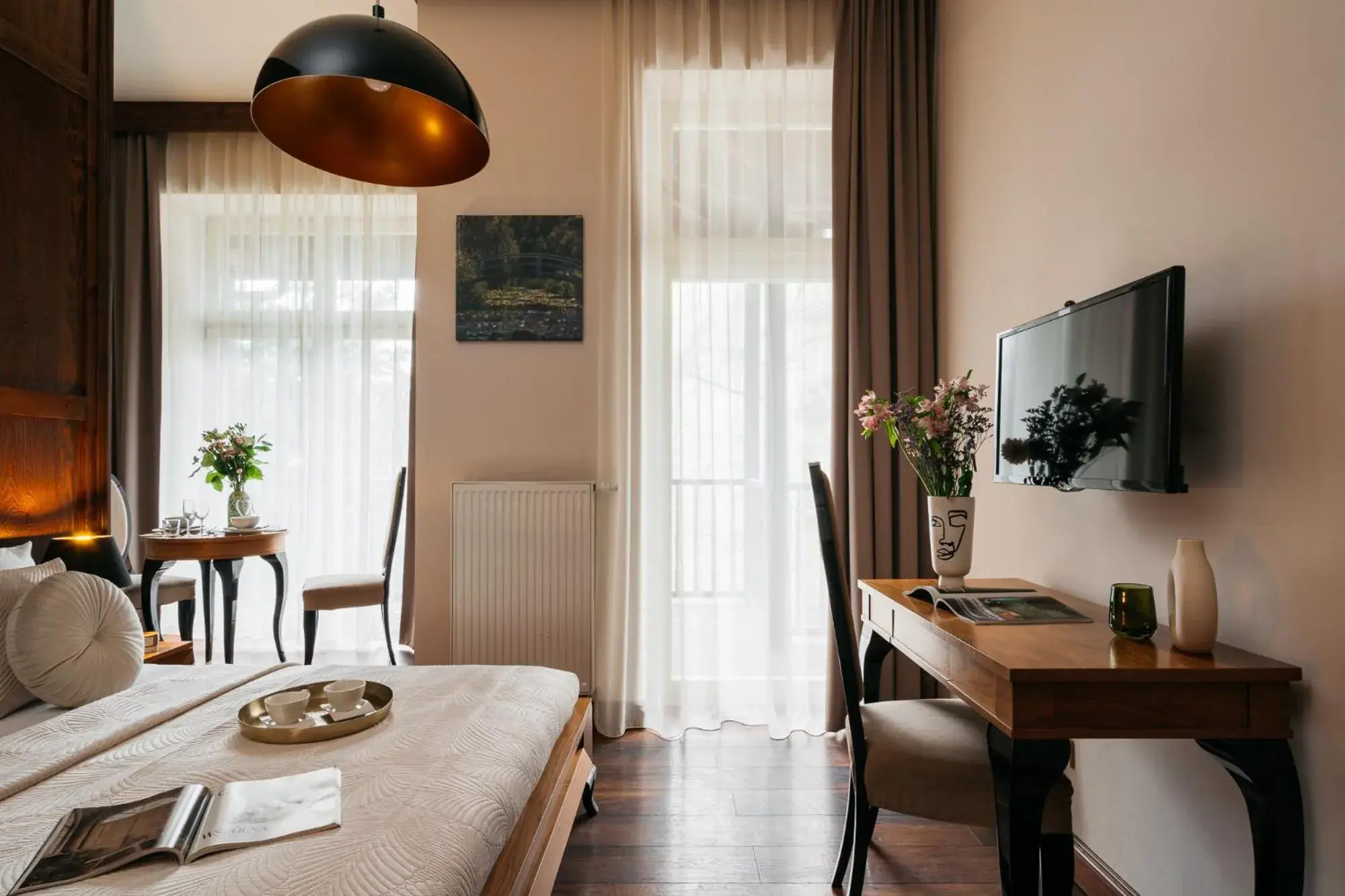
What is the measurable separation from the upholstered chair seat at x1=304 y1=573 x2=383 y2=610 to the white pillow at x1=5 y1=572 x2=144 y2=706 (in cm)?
170

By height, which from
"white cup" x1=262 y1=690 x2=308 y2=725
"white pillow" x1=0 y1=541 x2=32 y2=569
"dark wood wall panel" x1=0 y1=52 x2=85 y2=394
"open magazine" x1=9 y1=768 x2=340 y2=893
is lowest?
"open magazine" x1=9 y1=768 x2=340 y2=893

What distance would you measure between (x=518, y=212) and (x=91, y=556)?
6.68 feet

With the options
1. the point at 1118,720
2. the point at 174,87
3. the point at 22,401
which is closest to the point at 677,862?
the point at 1118,720

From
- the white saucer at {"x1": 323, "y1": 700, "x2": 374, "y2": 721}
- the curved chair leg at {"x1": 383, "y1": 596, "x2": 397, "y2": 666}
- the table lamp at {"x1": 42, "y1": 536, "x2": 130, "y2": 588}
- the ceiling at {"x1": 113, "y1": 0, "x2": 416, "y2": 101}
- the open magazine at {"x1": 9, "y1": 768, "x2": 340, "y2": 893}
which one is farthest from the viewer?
the curved chair leg at {"x1": 383, "y1": 596, "x2": 397, "y2": 666}

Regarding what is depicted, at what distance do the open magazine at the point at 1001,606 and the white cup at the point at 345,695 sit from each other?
142 cm

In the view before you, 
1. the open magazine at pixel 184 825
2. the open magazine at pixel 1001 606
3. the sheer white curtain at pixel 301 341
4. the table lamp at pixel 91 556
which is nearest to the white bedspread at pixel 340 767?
the open magazine at pixel 184 825

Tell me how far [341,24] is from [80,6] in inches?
64.8

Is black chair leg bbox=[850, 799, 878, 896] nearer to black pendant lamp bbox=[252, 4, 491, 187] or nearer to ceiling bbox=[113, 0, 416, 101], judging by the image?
black pendant lamp bbox=[252, 4, 491, 187]

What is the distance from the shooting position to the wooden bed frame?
4.19 ft

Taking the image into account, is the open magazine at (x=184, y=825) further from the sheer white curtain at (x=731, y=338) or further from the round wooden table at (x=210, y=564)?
the round wooden table at (x=210, y=564)

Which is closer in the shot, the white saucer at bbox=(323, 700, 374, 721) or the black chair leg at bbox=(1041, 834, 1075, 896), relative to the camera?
the black chair leg at bbox=(1041, 834, 1075, 896)

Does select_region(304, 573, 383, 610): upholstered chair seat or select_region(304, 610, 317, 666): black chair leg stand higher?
select_region(304, 573, 383, 610): upholstered chair seat

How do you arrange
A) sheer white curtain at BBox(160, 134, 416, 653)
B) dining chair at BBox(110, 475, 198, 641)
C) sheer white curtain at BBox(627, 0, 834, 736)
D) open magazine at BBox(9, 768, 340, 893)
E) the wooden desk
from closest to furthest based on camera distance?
open magazine at BBox(9, 768, 340, 893) < the wooden desk < sheer white curtain at BBox(627, 0, 834, 736) < dining chair at BBox(110, 475, 198, 641) < sheer white curtain at BBox(160, 134, 416, 653)

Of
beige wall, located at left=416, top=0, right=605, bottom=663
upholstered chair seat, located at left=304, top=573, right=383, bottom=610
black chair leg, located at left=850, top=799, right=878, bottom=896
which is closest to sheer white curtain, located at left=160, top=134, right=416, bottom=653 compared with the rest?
upholstered chair seat, located at left=304, top=573, right=383, bottom=610
